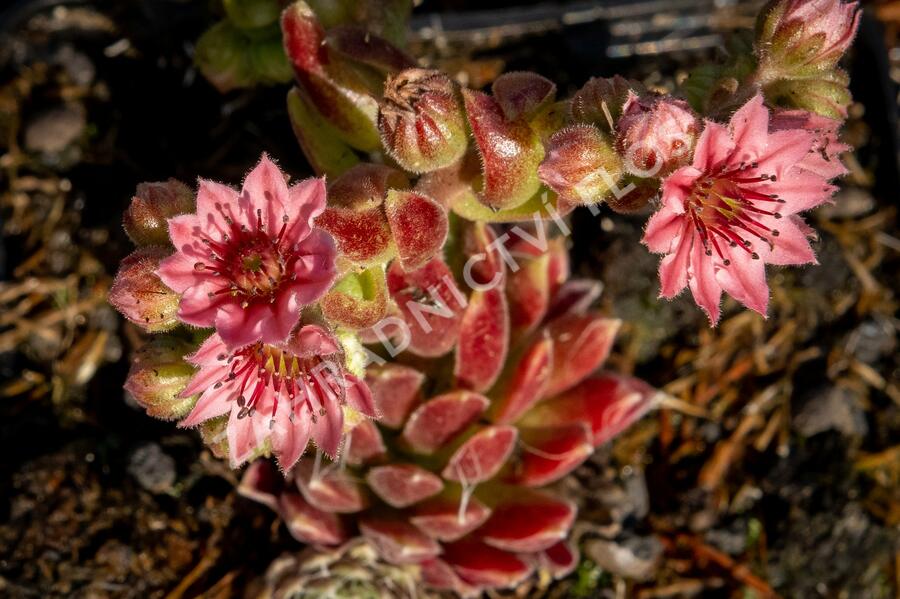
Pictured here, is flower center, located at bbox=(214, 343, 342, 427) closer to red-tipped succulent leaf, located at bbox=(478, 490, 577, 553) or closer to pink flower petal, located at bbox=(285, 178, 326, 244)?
pink flower petal, located at bbox=(285, 178, 326, 244)

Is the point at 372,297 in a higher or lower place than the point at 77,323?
higher

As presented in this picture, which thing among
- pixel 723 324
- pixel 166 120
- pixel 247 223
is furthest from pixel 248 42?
pixel 723 324

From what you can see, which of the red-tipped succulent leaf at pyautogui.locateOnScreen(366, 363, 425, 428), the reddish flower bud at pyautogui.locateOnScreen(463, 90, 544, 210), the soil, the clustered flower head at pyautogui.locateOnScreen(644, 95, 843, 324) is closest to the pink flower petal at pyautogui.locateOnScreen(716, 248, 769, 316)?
the clustered flower head at pyautogui.locateOnScreen(644, 95, 843, 324)

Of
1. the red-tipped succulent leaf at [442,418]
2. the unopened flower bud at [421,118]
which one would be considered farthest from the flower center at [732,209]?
the red-tipped succulent leaf at [442,418]

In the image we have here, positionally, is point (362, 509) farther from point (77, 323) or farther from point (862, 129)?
point (862, 129)

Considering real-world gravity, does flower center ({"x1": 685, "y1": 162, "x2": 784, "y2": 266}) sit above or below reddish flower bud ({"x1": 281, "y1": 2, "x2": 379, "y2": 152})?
below
